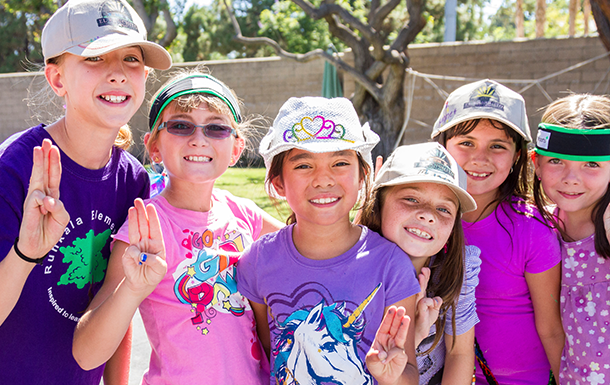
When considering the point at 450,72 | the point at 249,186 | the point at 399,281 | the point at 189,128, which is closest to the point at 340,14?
the point at 450,72

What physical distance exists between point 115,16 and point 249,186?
791 centimetres

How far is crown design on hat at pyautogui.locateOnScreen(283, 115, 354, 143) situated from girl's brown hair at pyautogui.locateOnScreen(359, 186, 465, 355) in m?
0.38

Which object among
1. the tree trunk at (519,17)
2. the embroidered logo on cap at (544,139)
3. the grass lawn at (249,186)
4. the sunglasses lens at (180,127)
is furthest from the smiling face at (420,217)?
the tree trunk at (519,17)

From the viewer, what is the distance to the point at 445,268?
194 centimetres

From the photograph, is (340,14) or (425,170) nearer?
(425,170)

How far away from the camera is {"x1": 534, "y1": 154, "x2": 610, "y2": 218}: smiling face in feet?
→ 6.96

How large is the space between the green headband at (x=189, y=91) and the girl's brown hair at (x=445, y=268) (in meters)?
0.72

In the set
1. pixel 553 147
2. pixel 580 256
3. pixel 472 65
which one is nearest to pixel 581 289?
pixel 580 256

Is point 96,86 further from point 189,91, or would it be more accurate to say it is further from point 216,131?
point 216,131

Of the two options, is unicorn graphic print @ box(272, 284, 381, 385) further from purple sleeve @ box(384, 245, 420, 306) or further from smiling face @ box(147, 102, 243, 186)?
smiling face @ box(147, 102, 243, 186)

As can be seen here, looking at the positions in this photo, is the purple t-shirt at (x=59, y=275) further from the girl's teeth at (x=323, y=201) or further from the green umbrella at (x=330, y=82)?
the green umbrella at (x=330, y=82)

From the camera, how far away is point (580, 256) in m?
2.06

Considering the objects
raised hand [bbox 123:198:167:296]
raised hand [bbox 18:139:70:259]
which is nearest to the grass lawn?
raised hand [bbox 123:198:167:296]

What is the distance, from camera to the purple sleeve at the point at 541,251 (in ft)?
6.63
